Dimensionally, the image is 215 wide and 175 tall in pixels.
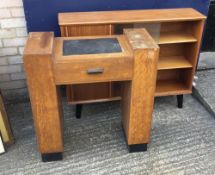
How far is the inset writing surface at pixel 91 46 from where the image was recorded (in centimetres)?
146

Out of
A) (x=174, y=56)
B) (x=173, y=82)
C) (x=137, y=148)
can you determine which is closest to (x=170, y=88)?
(x=173, y=82)

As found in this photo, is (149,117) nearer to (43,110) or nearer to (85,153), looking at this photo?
(85,153)

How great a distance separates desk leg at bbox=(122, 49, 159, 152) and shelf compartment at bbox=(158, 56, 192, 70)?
0.44 metres

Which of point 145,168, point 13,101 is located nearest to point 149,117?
point 145,168

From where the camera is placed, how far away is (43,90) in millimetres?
1419

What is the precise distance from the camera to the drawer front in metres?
1.38

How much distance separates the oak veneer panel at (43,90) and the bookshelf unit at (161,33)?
0.31m

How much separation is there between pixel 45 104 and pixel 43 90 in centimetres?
9

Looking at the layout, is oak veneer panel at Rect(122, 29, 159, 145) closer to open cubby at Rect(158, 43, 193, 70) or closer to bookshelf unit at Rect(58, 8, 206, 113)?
bookshelf unit at Rect(58, 8, 206, 113)

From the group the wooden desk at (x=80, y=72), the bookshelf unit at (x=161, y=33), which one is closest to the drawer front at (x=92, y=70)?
the wooden desk at (x=80, y=72)

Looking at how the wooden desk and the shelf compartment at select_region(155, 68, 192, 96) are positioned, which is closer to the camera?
the wooden desk

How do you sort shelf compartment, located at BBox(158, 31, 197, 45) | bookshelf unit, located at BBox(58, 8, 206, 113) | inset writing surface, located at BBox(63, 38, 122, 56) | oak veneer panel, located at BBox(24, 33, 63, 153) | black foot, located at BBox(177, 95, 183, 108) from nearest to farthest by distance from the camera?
oak veneer panel, located at BBox(24, 33, 63, 153) < inset writing surface, located at BBox(63, 38, 122, 56) < bookshelf unit, located at BBox(58, 8, 206, 113) < shelf compartment, located at BBox(158, 31, 197, 45) < black foot, located at BBox(177, 95, 183, 108)

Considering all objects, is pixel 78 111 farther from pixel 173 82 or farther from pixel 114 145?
pixel 173 82

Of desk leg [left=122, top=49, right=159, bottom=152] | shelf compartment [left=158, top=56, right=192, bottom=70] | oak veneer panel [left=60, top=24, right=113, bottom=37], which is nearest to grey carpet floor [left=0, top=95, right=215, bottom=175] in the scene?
desk leg [left=122, top=49, right=159, bottom=152]
